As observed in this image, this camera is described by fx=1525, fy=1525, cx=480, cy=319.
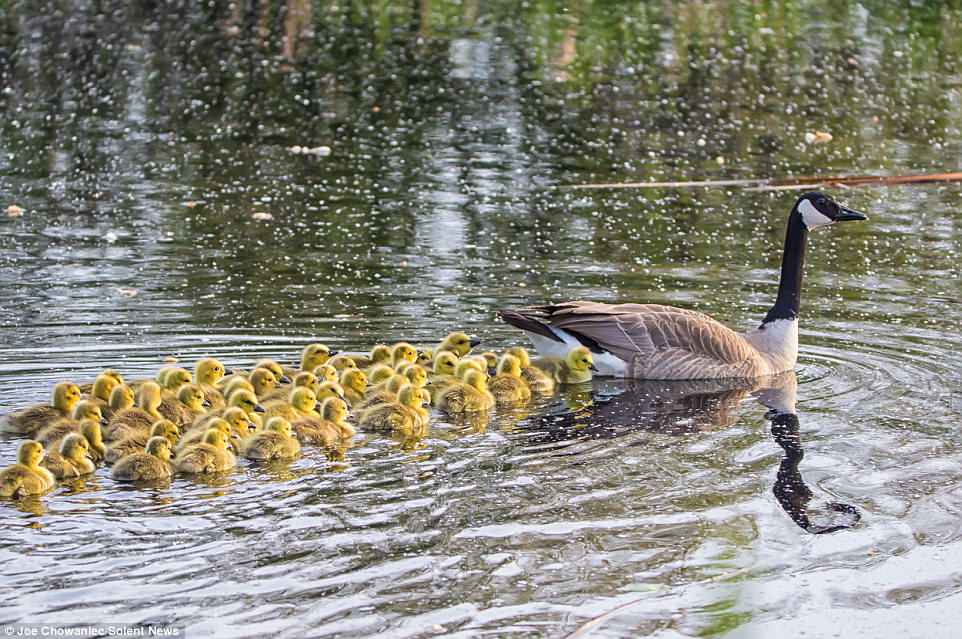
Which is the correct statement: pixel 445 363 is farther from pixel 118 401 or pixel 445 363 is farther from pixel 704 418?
pixel 118 401

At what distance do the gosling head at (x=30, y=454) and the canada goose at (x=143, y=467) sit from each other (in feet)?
1.41

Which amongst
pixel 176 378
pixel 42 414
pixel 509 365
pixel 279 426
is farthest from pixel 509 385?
pixel 42 414

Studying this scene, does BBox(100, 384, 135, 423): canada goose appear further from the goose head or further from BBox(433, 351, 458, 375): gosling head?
the goose head

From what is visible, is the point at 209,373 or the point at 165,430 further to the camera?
the point at 209,373

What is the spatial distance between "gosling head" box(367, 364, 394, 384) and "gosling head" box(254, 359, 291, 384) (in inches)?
20.3

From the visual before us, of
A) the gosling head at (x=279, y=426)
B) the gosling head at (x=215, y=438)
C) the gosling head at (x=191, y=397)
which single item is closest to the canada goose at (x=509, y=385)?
the gosling head at (x=279, y=426)

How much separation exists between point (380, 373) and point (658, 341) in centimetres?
198

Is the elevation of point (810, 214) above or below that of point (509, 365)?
above

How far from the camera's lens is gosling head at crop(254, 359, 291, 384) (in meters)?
9.28

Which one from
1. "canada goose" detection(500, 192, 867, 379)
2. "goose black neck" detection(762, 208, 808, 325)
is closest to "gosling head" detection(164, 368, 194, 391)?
"canada goose" detection(500, 192, 867, 379)

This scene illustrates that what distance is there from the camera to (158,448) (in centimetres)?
772

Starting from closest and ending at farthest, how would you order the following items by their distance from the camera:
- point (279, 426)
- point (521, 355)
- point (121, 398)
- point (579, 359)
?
point (279, 426) → point (121, 398) → point (521, 355) → point (579, 359)

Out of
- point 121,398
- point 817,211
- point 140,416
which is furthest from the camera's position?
point 817,211

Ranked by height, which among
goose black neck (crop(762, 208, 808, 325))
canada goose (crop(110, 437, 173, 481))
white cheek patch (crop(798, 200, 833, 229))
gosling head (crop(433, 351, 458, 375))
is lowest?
canada goose (crop(110, 437, 173, 481))
